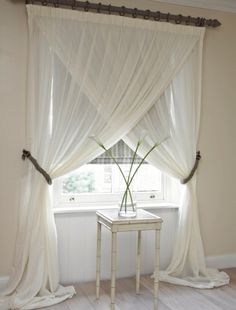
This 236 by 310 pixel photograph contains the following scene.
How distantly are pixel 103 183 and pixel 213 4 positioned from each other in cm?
200

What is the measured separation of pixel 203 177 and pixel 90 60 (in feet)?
5.05

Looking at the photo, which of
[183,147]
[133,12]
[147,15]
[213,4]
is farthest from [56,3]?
Result: [183,147]

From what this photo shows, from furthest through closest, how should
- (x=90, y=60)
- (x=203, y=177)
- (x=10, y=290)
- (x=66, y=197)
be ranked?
(x=203, y=177)
(x=66, y=197)
(x=90, y=60)
(x=10, y=290)

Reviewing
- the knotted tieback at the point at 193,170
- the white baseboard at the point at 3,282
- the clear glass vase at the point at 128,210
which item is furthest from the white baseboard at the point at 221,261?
the white baseboard at the point at 3,282

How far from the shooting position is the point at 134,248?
3.51 metres

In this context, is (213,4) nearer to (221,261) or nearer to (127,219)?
(127,219)

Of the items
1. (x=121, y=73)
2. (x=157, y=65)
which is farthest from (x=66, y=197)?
(x=157, y=65)

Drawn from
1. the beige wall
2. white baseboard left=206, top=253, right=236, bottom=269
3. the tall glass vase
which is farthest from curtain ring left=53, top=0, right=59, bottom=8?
white baseboard left=206, top=253, right=236, bottom=269

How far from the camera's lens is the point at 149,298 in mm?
3064

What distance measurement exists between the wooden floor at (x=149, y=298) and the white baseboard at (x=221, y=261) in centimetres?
35

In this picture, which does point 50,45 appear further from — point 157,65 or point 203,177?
point 203,177

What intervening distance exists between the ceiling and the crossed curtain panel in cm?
28

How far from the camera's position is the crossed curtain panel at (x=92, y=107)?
3.05m

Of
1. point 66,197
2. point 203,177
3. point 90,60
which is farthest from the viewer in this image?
point 203,177
